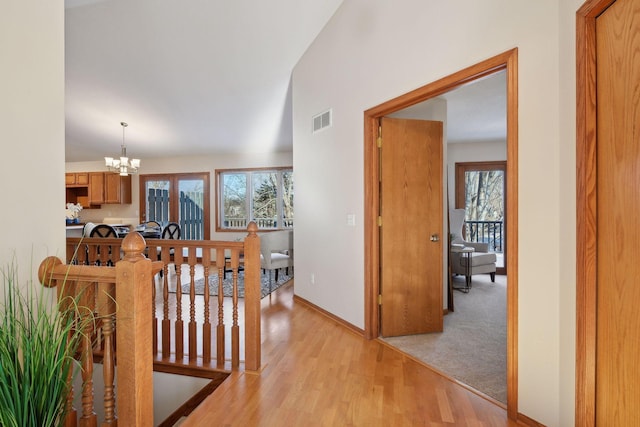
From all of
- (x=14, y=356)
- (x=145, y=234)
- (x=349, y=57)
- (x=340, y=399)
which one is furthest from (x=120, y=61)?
(x=340, y=399)

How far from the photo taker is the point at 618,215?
4.13ft

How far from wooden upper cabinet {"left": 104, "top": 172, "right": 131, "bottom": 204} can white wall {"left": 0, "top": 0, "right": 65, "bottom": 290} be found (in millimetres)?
6752

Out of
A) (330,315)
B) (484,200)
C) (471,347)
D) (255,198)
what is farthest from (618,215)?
(255,198)

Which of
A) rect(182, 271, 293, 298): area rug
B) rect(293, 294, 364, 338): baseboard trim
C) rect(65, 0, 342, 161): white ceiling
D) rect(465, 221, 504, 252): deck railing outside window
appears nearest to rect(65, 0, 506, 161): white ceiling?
rect(65, 0, 342, 161): white ceiling

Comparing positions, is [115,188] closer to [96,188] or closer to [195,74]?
[96,188]

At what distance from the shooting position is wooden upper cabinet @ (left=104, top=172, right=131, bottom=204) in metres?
7.39

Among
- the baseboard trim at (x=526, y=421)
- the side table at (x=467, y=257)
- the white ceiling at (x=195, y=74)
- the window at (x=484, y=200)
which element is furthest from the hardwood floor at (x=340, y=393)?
the window at (x=484, y=200)

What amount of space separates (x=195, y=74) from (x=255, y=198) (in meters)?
3.11

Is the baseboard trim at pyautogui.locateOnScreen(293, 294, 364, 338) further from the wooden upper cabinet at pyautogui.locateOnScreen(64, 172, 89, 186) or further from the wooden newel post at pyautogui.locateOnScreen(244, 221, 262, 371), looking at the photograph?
the wooden upper cabinet at pyautogui.locateOnScreen(64, 172, 89, 186)

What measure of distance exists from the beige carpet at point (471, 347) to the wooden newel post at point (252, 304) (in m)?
1.23

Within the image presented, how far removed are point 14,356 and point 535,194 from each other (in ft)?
7.85

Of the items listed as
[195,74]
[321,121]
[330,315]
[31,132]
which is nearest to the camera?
[31,132]

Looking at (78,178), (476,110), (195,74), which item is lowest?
(78,178)

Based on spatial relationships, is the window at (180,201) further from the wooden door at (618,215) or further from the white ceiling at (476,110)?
the wooden door at (618,215)
